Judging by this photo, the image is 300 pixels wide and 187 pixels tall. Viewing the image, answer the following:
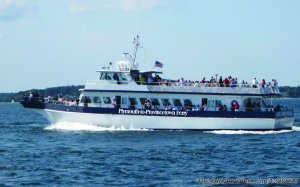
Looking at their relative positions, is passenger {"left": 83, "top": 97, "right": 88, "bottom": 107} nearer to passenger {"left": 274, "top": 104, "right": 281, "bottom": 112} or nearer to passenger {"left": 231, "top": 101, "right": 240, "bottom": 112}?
passenger {"left": 231, "top": 101, "right": 240, "bottom": 112}

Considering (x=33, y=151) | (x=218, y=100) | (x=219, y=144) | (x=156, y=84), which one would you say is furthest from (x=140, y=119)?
(x=33, y=151)

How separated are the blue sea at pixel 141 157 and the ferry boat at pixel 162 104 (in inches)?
31.5

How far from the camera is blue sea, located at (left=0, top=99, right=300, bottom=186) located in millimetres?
27328

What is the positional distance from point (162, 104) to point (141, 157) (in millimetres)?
15732

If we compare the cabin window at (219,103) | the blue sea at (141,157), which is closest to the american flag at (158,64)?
the cabin window at (219,103)

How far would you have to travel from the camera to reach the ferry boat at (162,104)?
48.4m

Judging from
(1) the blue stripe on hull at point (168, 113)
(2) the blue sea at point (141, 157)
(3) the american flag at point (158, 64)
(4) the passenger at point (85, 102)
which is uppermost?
(3) the american flag at point (158, 64)

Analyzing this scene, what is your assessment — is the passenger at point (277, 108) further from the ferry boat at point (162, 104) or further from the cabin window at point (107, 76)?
the cabin window at point (107, 76)

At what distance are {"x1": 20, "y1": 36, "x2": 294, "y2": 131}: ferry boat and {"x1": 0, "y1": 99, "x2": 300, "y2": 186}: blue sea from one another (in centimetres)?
80

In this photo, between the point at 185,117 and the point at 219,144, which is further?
the point at 185,117

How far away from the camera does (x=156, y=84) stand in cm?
4956

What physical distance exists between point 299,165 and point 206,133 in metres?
16.7

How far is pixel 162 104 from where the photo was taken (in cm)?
4934

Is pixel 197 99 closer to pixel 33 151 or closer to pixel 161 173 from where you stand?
pixel 33 151
